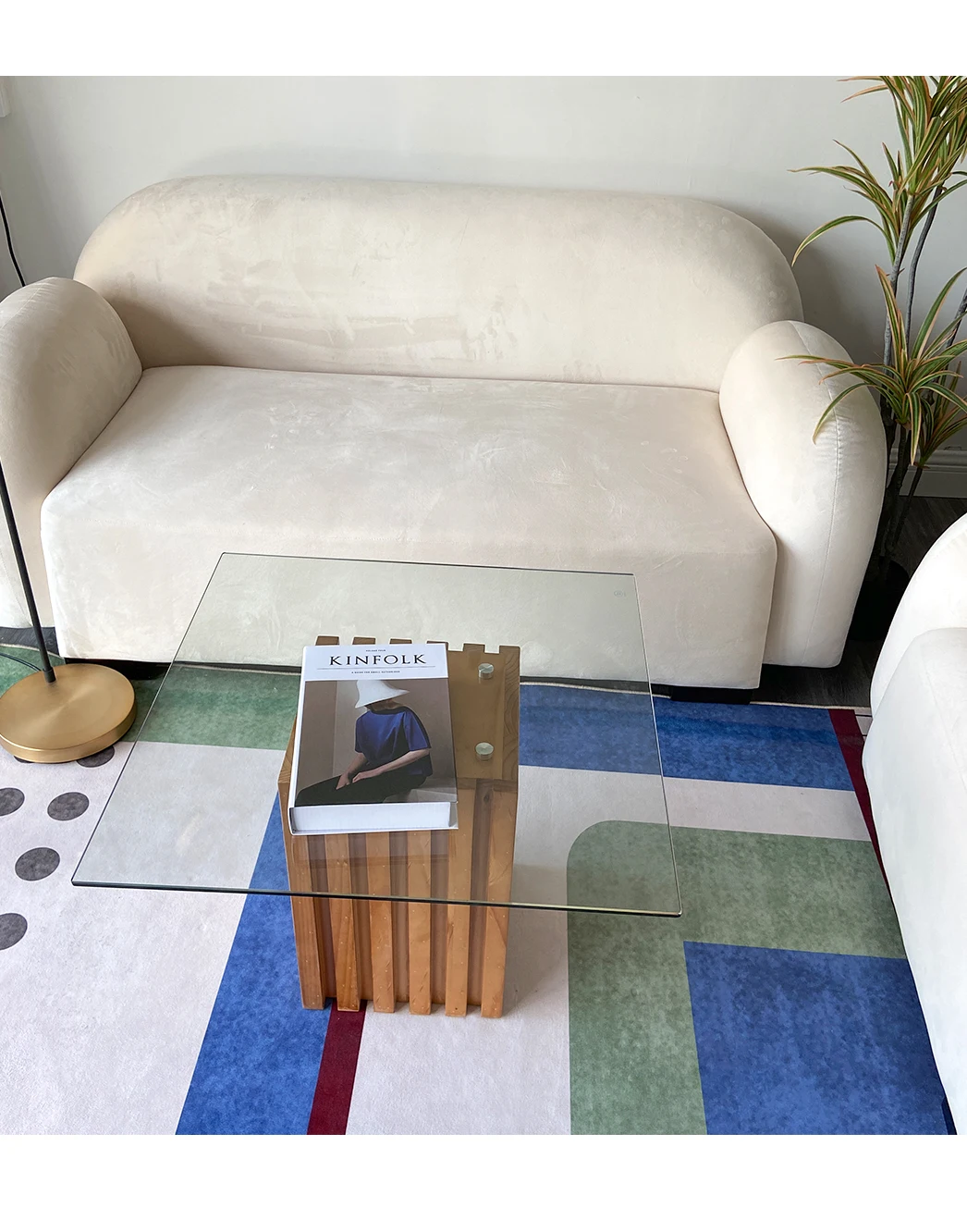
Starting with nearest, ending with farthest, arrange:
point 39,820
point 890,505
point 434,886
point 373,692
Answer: point 434,886
point 373,692
point 39,820
point 890,505

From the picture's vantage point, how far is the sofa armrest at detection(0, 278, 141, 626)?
1740 mm

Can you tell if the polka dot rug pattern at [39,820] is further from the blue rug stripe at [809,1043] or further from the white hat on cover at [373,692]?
the blue rug stripe at [809,1043]

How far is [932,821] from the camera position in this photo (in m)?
1.29

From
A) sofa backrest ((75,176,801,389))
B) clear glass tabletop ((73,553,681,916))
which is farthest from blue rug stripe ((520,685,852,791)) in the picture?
sofa backrest ((75,176,801,389))

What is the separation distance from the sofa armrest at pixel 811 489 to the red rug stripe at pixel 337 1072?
104 cm

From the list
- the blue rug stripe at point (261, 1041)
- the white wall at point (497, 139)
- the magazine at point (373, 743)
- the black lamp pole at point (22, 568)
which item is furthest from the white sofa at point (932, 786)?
the black lamp pole at point (22, 568)

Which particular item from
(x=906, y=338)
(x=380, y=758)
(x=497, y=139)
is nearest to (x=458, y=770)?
(x=380, y=758)

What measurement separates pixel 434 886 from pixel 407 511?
84 cm

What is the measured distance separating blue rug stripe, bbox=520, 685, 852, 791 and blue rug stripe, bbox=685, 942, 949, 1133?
38 centimetres

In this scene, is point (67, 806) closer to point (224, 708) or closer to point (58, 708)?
point (58, 708)

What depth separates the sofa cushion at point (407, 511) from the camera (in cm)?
173

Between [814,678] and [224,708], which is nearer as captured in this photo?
[224,708]

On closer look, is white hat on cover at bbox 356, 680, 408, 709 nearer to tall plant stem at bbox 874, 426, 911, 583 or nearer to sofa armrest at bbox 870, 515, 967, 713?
sofa armrest at bbox 870, 515, 967, 713
